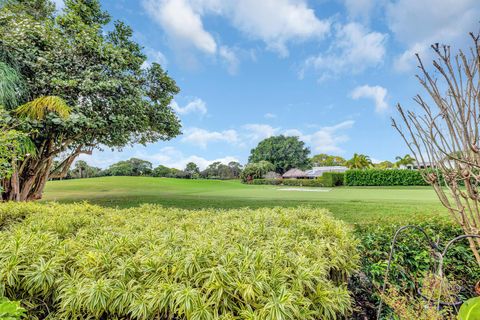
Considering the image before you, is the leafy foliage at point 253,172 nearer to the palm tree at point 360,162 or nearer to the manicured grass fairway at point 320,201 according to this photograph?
the palm tree at point 360,162

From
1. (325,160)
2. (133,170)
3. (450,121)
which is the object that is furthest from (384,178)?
(325,160)

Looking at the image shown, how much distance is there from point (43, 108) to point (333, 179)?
25714mm

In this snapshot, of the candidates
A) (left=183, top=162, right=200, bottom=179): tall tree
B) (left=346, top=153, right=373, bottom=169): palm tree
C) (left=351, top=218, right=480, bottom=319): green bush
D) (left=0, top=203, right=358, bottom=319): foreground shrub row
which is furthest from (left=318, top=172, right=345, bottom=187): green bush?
(left=0, top=203, right=358, bottom=319): foreground shrub row

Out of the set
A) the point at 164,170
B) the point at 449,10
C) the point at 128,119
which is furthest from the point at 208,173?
the point at 449,10

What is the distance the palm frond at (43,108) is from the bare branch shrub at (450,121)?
782cm

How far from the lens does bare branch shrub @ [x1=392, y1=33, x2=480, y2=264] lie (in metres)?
2.45

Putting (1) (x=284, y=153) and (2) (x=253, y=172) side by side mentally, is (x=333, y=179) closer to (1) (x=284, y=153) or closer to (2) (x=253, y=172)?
(2) (x=253, y=172)

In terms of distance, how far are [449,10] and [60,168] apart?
13.3 metres

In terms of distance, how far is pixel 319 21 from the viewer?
8.06 metres

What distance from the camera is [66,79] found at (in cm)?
783

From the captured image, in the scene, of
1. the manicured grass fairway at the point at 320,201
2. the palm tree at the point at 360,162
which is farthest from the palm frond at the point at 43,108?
the palm tree at the point at 360,162

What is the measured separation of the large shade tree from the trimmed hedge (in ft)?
75.3

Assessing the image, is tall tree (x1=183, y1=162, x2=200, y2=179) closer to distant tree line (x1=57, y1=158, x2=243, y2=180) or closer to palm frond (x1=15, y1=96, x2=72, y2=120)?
distant tree line (x1=57, y1=158, x2=243, y2=180)

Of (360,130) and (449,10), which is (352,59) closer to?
(360,130)
